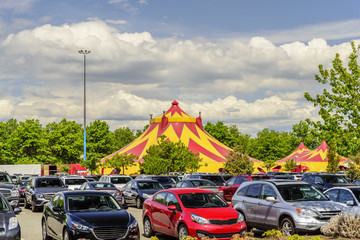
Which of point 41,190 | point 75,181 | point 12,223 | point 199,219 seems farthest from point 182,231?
point 75,181

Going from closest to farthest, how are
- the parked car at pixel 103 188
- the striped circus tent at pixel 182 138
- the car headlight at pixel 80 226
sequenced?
the car headlight at pixel 80 226, the parked car at pixel 103 188, the striped circus tent at pixel 182 138

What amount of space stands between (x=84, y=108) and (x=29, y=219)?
4338 cm

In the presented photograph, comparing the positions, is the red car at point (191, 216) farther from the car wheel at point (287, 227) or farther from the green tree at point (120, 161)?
the green tree at point (120, 161)

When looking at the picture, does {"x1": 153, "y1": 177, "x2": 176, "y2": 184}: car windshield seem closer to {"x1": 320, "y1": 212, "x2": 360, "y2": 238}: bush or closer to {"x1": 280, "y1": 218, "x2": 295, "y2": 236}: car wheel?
{"x1": 280, "y1": 218, "x2": 295, "y2": 236}: car wheel

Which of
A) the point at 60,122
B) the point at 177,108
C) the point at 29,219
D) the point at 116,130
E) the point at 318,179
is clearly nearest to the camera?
the point at 29,219

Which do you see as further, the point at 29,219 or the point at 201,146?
the point at 201,146

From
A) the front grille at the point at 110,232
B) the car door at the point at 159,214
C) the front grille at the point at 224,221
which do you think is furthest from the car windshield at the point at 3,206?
the front grille at the point at 224,221

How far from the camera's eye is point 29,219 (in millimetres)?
21000

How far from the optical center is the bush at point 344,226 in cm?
1133

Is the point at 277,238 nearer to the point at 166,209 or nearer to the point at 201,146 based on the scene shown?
the point at 166,209

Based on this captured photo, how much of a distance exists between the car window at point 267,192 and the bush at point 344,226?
7.85 ft

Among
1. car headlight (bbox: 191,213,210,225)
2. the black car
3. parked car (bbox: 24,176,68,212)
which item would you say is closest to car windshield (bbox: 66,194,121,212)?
the black car

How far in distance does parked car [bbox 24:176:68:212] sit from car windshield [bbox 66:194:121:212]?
38.0 ft

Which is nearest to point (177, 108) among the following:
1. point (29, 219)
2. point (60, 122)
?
point (60, 122)
